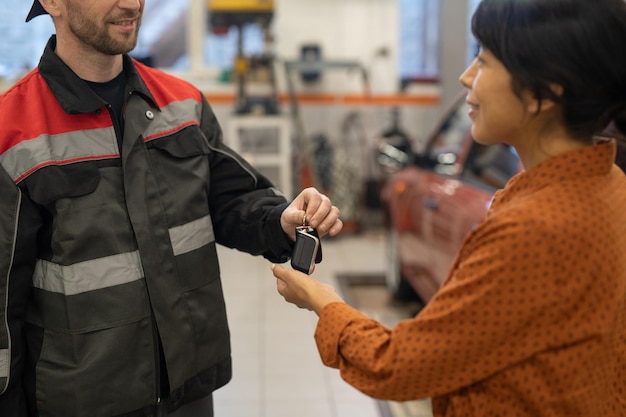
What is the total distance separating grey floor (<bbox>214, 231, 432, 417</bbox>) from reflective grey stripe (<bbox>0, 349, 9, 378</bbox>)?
192cm

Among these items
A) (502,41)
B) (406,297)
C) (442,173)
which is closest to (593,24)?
(502,41)

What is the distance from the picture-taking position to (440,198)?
364 centimetres

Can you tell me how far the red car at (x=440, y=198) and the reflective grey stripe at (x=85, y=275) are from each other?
1710 mm

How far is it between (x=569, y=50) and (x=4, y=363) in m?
1.17

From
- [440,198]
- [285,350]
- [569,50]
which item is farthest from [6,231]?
[285,350]

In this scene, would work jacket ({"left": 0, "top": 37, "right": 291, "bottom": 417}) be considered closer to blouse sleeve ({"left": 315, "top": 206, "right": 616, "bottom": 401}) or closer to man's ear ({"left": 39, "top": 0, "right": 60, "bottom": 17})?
man's ear ({"left": 39, "top": 0, "right": 60, "bottom": 17})

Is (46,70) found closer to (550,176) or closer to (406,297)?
(550,176)

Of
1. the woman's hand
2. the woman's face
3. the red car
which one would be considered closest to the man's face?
the woman's hand

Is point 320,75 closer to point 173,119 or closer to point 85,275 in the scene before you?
point 173,119

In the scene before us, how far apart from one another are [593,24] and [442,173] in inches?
112

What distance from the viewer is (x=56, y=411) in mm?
1524

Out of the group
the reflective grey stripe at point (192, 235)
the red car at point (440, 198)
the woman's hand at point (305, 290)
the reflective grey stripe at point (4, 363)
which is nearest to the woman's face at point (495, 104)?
the woman's hand at point (305, 290)

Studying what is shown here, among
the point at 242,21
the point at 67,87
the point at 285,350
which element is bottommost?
the point at 285,350

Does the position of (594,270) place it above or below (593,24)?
below
